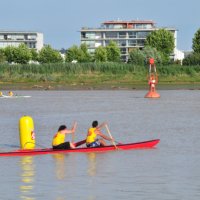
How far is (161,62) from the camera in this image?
13888 centimetres

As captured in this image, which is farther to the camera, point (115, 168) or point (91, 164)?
point (91, 164)

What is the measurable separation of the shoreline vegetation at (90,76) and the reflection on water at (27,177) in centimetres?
7322

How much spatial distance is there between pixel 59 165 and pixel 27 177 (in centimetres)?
272

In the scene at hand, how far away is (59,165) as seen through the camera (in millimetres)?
27703

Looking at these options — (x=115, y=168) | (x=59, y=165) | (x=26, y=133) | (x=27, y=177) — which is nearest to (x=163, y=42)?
(x=26, y=133)

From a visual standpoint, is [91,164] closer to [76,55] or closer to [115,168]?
[115,168]

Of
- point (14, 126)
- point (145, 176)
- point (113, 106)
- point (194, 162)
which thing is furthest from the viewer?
point (113, 106)

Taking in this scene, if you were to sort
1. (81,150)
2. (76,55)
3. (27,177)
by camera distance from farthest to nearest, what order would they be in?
(76,55), (81,150), (27,177)

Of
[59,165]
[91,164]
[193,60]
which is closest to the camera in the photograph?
[59,165]

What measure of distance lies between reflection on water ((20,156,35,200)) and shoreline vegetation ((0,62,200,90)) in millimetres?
73218

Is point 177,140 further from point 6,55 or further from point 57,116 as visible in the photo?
point 6,55

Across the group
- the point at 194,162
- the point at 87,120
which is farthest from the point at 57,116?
the point at 194,162

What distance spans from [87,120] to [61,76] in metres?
59.5

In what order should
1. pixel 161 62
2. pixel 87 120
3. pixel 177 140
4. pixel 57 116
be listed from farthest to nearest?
pixel 161 62
pixel 57 116
pixel 87 120
pixel 177 140
